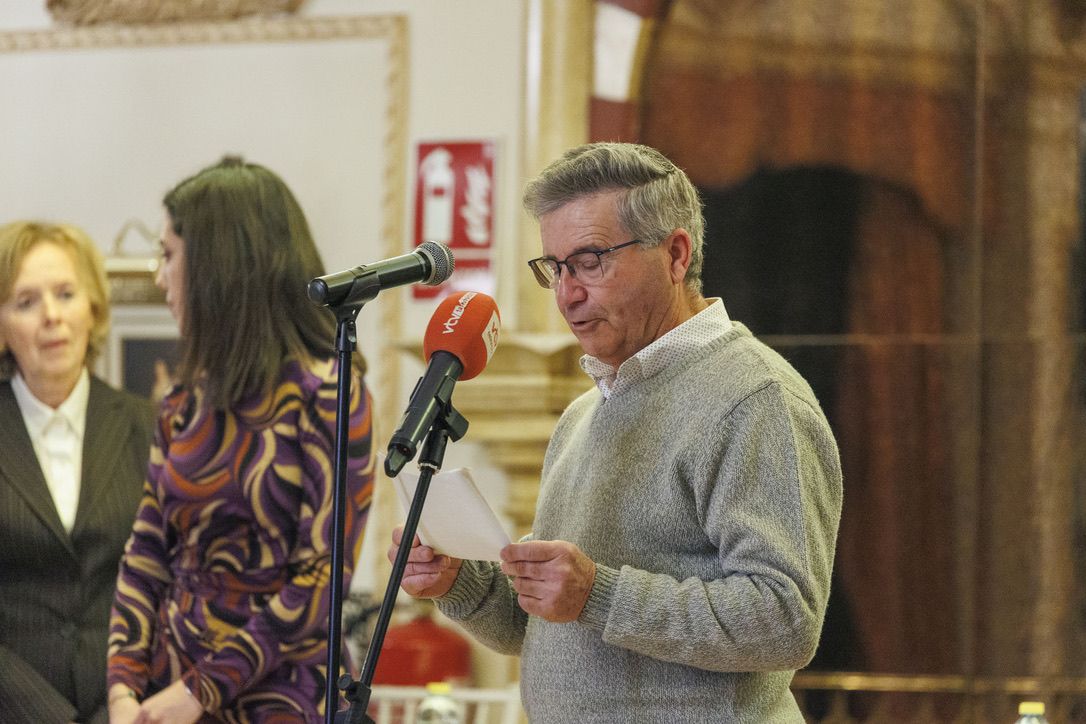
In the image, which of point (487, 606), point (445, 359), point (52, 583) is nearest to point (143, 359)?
point (52, 583)

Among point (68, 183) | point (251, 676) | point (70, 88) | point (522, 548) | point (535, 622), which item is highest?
point (70, 88)

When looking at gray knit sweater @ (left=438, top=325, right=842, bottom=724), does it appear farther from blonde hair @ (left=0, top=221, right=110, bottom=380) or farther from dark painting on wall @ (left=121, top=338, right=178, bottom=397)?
dark painting on wall @ (left=121, top=338, right=178, bottom=397)

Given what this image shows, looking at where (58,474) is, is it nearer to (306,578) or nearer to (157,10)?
(306,578)

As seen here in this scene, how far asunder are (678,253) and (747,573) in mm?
426

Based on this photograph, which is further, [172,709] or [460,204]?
[460,204]

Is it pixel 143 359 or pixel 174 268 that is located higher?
pixel 174 268

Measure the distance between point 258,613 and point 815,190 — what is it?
7.51ft

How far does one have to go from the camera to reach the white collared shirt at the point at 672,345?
174 cm

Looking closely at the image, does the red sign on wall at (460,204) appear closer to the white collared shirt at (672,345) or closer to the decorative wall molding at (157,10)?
the decorative wall molding at (157,10)

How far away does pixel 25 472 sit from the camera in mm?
2686

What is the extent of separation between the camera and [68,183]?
4512mm

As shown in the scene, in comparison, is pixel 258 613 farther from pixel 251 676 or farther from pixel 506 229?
pixel 506 229

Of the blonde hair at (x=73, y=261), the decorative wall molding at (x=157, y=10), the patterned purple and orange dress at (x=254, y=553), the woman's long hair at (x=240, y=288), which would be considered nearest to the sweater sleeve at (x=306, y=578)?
the patterned purple and orange dress at (x=254, y=553)

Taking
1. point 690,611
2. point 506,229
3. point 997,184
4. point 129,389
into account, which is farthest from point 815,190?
point 690,611
